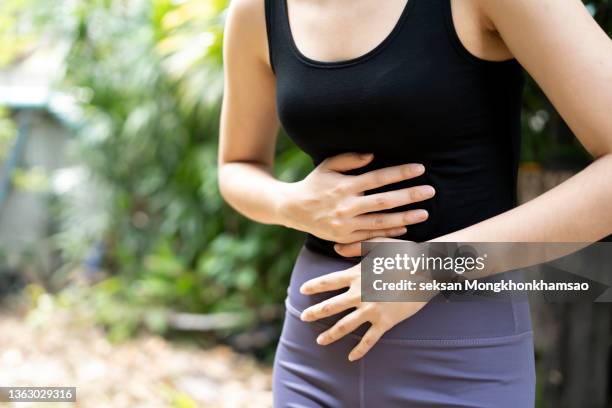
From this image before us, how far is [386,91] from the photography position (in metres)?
0.91

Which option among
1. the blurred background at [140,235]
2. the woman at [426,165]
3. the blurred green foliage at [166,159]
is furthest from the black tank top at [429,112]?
the blurred green foliage at [166,159]

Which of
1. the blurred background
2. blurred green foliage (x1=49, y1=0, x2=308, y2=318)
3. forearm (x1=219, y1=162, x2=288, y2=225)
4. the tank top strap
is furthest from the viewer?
blurred green foliage (x1=49, y1=0, x2=308, y2=318)

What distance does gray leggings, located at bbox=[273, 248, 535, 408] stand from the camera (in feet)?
3.00

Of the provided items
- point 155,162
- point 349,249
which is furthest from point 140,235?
point 349,249

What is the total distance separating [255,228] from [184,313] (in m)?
0.96

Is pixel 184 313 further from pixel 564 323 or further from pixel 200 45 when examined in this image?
pixel 564 323

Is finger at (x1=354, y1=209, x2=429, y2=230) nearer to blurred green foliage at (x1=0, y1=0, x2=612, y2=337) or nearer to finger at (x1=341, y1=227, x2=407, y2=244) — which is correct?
finger at (x1=341, y1=227, x2=407, y2=244)

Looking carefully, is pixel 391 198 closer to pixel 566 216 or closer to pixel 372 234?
pixel 372 234

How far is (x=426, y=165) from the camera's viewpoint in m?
0.94

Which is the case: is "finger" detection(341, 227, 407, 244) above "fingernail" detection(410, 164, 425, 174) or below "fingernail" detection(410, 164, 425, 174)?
below

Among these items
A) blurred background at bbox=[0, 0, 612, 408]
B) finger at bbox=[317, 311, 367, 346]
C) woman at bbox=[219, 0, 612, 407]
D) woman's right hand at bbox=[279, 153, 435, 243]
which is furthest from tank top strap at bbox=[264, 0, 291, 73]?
blurred background at bbox=[0, 0, 612, 408]

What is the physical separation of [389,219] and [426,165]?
91mm

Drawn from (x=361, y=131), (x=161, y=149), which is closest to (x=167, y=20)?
(x=161, y=149)

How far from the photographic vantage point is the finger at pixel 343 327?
94 centimetres
